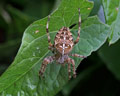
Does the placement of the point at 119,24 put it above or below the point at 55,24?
below

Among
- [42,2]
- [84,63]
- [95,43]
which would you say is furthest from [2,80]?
[42,2]

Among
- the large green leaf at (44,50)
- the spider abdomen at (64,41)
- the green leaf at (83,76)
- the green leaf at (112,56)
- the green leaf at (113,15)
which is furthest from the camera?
the green leaf at (83,76)

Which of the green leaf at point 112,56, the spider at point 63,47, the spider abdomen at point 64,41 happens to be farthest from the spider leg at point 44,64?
the green leaf at point 112,56

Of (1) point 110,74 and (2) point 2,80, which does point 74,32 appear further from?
(1) point 110,74

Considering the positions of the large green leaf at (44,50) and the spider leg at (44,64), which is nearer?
the large green leaf at (44,50)

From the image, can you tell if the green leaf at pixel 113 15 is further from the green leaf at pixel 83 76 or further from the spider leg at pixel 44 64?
the green leaf at pixel 83 76

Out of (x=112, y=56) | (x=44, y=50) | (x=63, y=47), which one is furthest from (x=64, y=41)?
(x=112, y=56)

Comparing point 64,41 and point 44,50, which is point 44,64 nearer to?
point 44,50
